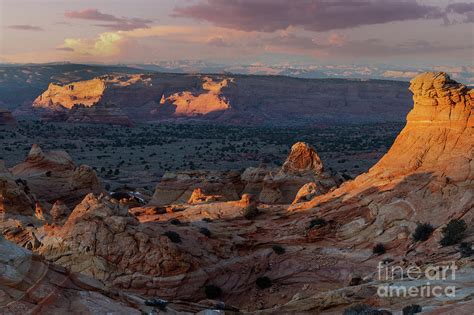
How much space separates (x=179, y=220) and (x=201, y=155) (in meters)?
64.0

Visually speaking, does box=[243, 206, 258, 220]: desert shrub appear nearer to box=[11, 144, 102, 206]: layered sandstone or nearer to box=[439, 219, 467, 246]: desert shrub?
box=[439, 219, 467, 246]: desert shrub

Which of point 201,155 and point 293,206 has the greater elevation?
point 293,206

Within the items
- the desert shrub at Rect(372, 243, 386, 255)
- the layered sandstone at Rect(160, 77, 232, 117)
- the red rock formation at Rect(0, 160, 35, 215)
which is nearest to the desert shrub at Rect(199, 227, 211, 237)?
the desert shrub at Rect(372, 243, 386, 255)

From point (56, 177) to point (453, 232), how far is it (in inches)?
1326

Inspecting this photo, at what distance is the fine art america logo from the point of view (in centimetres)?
1504

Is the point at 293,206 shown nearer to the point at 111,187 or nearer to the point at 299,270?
the point at 299,270

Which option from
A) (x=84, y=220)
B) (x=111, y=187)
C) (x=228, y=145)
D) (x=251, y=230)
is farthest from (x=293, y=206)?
(x=228, y=145)

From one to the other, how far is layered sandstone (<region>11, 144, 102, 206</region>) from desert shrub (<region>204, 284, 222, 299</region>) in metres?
22.2

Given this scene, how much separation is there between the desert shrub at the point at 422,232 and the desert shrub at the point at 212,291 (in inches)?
351

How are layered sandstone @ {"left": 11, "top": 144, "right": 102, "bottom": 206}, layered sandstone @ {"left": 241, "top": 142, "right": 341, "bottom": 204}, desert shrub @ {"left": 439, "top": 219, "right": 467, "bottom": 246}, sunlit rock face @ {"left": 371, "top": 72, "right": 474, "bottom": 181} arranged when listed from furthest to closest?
layered sandstone @ {"left": 11, "top": 144, "right": 102, "bottom": 206}, layered sandstone @ {"left": 241, "top": 142, "right": 341, "bottom": 204}, sunlit rock face @ {"left": 371, "top": 72, "right": 474, "bottom": 181}, desert shrub @ {"left": 439, "top": 219, "right": 467, "bottom": 246}

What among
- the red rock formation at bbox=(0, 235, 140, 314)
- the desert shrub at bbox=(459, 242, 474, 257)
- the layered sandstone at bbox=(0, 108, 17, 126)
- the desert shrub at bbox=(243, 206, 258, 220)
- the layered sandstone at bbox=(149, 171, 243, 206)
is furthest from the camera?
the layered sandstone at bbox=(0, 108, 17, 126)

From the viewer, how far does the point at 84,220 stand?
22797 millimetres

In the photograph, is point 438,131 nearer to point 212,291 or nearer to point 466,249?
point 466,249

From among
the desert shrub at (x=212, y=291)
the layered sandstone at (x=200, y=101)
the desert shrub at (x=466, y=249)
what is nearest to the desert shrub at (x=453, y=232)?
the desert shrub at (x=466, y=249)
